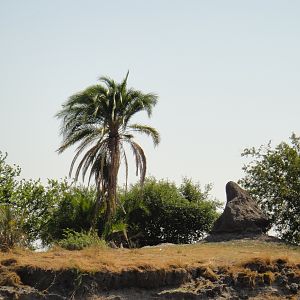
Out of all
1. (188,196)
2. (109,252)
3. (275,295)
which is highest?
(188,196)

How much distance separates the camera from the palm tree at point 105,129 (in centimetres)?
2595

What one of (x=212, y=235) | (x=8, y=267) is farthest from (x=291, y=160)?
(x=8, y=267)

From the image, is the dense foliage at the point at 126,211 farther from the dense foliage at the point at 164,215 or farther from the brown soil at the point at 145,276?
the brown soil at the point at 145,276

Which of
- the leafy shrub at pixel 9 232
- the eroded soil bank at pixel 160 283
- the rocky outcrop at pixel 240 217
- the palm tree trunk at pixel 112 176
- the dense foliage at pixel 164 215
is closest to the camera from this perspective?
the eroded soil bank at pixel 160 283

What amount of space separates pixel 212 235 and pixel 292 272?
21.7 ft

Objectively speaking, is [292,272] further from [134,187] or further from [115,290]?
[134,187]

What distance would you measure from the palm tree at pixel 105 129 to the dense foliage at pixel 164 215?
5781 mm

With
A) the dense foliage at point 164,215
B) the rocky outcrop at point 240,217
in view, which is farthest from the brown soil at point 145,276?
the dense foliage at point 164,215

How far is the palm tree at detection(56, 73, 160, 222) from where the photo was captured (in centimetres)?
2595

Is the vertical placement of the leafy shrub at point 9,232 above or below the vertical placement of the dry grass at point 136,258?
above

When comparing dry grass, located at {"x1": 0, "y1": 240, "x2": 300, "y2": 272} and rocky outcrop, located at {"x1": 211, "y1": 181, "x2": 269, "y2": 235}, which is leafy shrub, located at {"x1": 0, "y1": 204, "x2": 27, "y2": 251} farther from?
rocky outcrop, located at {"x1": 211, "y1": 181, "x2": 269, "y2": 235}

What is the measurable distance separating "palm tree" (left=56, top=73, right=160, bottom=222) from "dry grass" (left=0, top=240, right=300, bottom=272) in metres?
6.30

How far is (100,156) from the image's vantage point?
25969 millimetres

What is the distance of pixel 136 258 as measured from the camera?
1744cm
